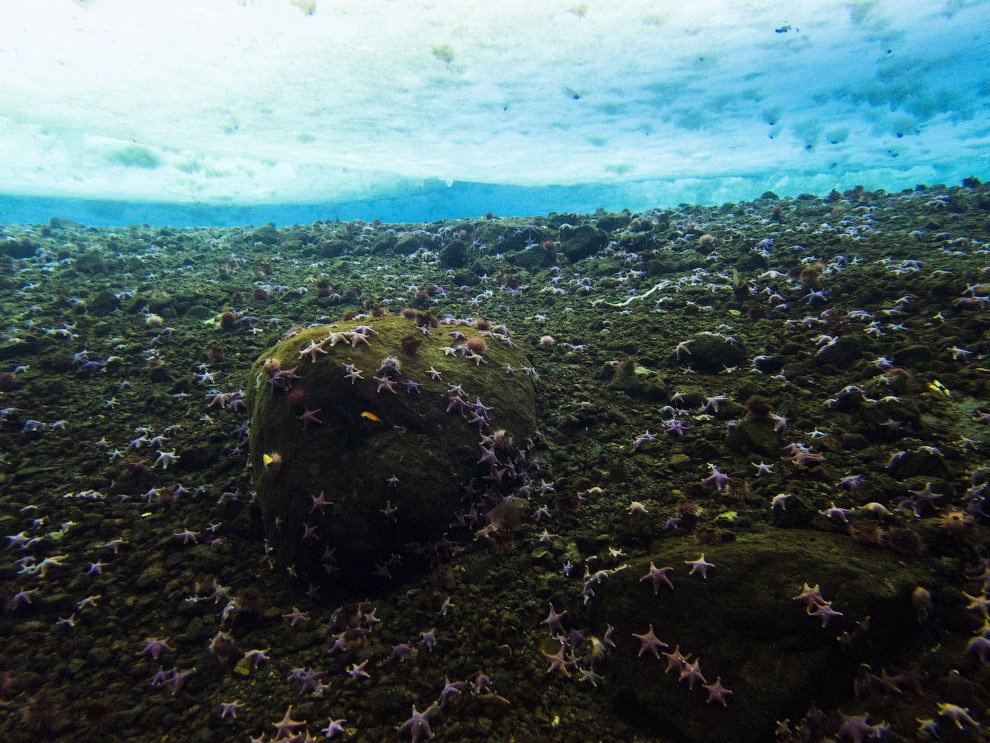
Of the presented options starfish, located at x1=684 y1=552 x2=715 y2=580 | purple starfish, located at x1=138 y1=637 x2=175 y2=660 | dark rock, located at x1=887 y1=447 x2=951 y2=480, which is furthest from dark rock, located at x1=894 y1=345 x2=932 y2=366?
purple starfish, located at x1=138 y1=637 x2=175 y2=660

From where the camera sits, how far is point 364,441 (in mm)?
6676

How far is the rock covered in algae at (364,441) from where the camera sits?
6.07 metres

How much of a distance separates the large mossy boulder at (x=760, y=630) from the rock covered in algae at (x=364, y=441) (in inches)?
127

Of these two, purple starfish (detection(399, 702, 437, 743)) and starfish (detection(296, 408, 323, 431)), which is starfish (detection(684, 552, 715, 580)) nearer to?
purple starfish (detection(399, 702, 437, 743))

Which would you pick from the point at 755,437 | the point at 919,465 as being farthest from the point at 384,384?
the point at 919,465

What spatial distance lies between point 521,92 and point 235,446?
31049mm

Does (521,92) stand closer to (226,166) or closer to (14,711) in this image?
(14,711)

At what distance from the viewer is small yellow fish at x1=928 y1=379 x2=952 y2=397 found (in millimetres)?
6578

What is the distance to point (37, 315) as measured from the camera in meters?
12.7

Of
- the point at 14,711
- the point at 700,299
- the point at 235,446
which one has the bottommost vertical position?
the point at 14,711

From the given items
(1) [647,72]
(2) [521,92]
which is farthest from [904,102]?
(2) [521,92]

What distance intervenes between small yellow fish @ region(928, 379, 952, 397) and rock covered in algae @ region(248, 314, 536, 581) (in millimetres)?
7238

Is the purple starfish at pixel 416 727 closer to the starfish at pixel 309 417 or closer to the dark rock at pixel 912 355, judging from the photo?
Answer: the starfish at pixel 309 417

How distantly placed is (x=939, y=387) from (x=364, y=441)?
10325 mm
